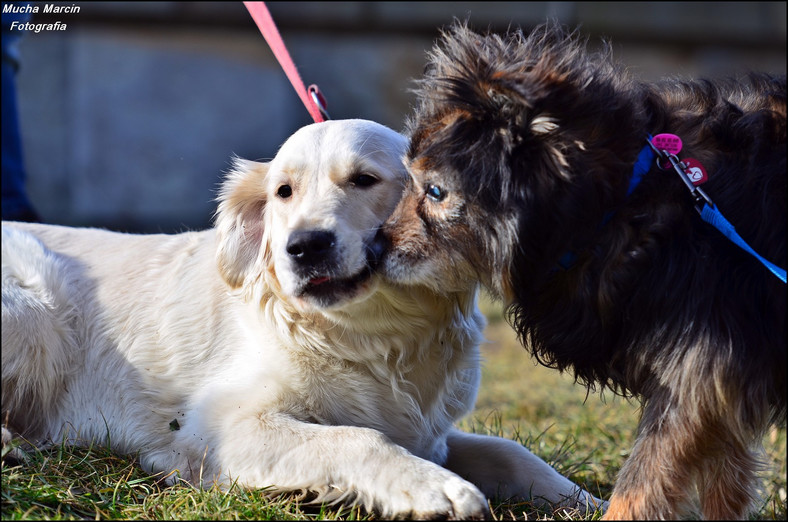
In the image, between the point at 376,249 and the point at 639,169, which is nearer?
the point at 639,169

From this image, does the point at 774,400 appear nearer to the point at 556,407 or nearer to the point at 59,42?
the point at 556,407

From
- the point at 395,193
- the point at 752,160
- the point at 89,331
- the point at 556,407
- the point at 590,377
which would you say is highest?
the point at 752,160

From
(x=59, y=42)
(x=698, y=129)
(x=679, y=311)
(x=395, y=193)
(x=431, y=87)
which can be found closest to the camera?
(x=679, y=311)

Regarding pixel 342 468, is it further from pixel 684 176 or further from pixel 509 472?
pixel 684 176

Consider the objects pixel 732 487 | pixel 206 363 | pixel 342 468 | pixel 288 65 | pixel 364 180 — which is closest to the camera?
pixel 342 468

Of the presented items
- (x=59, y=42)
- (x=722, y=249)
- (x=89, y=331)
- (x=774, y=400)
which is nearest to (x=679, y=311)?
(x=722, y=249)

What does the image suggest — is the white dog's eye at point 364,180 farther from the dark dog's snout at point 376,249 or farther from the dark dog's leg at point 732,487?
the dark dog's leg at point 732,487

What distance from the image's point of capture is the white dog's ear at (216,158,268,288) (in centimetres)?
318

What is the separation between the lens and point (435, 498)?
244 cm

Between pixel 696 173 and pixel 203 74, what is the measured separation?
Answer: 8.35 meters

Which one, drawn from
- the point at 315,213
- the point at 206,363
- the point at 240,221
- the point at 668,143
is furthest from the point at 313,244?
the point at 668,143

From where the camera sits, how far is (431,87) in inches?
106

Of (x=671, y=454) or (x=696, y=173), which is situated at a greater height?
(x=696, y=173)

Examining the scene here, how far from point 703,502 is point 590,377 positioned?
22.2 inches
